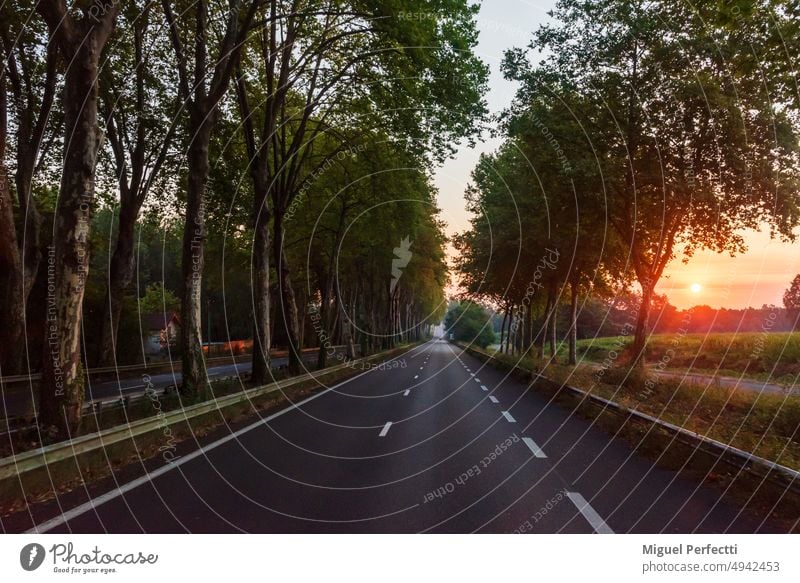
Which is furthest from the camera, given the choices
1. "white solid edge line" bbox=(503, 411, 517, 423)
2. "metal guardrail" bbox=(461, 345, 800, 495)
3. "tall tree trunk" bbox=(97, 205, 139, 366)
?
"tall tree trunk" bbox=(97, 205, 139, 366)

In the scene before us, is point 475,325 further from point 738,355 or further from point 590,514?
point 590,514

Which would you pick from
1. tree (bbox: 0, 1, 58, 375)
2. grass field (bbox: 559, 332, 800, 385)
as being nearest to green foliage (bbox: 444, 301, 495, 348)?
grass field (bbox: 559, 332, 800, 385)

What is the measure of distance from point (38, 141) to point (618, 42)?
18425 mm

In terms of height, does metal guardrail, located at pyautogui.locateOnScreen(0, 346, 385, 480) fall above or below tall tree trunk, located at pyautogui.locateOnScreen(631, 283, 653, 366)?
below

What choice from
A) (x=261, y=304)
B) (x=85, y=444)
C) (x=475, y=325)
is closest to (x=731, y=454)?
(x=85, y=444)

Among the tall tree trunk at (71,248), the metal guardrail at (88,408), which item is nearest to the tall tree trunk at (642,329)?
the metal guardrail at (88,408)

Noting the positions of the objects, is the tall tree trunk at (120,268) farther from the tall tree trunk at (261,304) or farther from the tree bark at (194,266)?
the tree bark at (194,266)

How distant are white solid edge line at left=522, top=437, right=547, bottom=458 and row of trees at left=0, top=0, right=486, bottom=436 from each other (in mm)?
7439

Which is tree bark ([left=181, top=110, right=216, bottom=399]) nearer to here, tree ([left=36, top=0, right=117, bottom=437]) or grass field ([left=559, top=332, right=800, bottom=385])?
tree ([left=36, top=0, right=117, bottom=437])

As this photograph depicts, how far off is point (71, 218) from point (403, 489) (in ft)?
22.8

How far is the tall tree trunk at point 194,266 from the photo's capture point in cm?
1438

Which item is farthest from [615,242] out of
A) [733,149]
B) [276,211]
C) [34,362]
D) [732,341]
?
[34,362]

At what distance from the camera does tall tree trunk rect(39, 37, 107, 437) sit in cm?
910

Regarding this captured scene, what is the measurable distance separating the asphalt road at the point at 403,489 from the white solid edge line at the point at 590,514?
2cm
